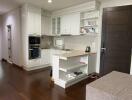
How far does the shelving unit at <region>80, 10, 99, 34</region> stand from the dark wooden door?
360 mm

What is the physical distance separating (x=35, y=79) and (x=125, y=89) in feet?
10.5

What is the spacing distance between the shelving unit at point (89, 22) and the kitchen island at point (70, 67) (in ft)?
2.97

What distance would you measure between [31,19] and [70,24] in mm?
1567

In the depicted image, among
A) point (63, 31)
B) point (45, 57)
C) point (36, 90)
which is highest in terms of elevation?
point (63, 31)

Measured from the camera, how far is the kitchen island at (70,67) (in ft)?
10.2

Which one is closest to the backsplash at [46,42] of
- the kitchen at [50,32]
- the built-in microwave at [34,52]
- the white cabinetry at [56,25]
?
the kitchen at [50,32]

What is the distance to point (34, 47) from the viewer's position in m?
4.63

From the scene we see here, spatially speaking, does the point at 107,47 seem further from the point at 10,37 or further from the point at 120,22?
the point at 10,37

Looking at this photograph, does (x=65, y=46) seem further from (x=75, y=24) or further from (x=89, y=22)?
(x=89, y=22)

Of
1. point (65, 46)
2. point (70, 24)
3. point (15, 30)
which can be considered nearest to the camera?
point (70, 24)

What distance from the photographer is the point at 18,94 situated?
8.69ft

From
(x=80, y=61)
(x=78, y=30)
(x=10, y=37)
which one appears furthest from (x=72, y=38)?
(x=10, y=37)

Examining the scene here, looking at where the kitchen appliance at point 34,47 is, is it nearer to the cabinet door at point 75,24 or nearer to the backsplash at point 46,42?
the backsplash at point 46,42

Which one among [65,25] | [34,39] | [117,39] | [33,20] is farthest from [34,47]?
[117,39]
